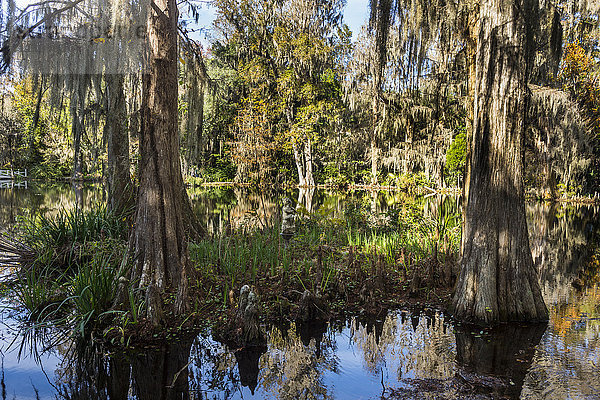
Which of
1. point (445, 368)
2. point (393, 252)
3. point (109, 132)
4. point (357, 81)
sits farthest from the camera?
point (357, 81)

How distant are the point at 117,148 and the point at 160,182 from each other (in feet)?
14.6

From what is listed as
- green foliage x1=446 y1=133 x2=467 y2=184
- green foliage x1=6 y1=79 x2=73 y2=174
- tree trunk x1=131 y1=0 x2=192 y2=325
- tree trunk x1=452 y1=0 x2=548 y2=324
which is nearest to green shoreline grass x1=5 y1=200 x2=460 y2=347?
tree trunk x1=131 y1=0 x2=192 y2=325

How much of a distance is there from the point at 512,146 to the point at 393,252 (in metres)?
2.92

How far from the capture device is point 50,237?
6715mm

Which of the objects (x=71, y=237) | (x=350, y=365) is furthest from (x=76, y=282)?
(x=71, y=237)

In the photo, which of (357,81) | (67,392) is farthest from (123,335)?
(357,81)

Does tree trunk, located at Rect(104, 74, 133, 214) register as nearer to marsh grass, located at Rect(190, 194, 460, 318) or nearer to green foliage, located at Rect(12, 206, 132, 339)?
green foliage, located at Rect(12, 206, 132, 339)

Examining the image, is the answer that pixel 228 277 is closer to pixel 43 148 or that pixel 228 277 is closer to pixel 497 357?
pixel 497 357

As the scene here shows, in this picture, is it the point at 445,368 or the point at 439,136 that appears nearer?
the point at 445,368

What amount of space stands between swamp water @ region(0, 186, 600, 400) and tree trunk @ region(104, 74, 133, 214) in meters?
3.58

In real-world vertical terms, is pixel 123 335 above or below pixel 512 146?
below

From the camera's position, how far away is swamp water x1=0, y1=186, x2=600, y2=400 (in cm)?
305

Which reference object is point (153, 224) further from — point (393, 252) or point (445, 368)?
point (393, 252)

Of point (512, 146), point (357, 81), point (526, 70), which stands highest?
point (357, 81)
